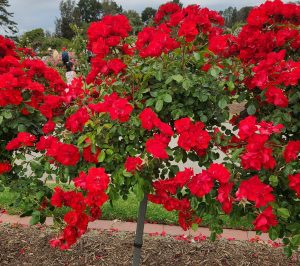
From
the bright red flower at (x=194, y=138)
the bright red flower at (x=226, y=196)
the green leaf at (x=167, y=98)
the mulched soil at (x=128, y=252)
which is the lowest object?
the mulched soil at (x=128, y=252)

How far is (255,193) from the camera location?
6.20 ft

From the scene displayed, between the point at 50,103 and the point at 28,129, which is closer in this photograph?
the point at 50,103

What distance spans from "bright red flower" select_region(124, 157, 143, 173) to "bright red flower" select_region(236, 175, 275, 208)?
466 millimetres

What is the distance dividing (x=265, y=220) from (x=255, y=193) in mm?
118

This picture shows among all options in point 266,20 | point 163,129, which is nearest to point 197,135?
point 163,129

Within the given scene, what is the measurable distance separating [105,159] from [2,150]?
103 cm

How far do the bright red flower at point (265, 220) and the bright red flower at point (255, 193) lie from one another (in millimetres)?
A: 34

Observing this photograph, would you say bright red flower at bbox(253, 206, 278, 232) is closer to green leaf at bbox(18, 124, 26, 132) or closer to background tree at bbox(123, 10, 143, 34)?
background tree at bbox(123, 10, 143, 34)

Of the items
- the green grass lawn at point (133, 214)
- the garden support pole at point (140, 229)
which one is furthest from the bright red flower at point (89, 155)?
the green grass lawn at point (133, 214)

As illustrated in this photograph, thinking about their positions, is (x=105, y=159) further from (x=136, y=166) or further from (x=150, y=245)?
(x=150, y=245)

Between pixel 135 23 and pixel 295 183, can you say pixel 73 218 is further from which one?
pixel 135 23

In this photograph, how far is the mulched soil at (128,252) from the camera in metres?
3.59

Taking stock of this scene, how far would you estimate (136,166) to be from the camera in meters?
2.04

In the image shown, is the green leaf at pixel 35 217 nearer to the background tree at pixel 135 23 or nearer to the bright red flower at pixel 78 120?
the bright red flower at pixel 78 120
